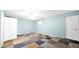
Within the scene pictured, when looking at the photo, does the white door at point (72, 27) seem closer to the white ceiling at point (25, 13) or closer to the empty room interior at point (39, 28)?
the empty room interior at point (39, 28)

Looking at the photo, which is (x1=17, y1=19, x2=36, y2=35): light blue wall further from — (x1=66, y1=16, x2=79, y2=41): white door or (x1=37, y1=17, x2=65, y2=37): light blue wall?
(x1=66, y1=16, x2=79, y2=41): white door

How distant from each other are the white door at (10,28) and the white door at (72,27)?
3.80 ft

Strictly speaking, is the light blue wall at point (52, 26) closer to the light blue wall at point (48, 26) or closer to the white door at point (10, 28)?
the light blue wall at point (48, 26)

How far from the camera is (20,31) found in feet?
5.00

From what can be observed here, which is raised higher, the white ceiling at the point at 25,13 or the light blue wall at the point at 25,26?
the white ceiling at the point at 25,13

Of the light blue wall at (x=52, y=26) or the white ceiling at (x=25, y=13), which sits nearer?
the white ceiling at (x=25, y=13)

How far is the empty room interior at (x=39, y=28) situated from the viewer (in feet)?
4.78

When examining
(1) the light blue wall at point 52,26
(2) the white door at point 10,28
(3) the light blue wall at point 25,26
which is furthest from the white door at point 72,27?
(2) the white door at point 10,28

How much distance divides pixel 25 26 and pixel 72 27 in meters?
1.04

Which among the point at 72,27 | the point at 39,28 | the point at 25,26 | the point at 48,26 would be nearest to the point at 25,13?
the point at 25,26

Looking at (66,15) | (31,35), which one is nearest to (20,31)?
(31,35)

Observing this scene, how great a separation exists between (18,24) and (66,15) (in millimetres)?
1075

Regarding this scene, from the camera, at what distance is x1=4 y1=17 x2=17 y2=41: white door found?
1461mm
